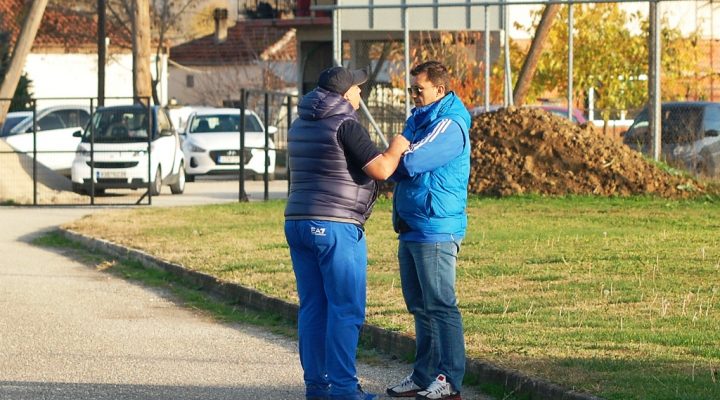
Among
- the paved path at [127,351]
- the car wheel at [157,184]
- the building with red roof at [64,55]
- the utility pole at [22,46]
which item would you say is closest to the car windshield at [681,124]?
the car wheel at [157,184]

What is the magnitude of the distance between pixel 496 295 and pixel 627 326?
2032 millimetres

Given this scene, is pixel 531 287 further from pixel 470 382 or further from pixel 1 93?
pixel 1 93

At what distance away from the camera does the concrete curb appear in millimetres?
7953

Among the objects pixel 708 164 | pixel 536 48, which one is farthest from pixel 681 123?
pixel 536 48

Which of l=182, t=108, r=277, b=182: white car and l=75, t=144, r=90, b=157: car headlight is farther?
l=182, t=108, r=277, b=182: white car

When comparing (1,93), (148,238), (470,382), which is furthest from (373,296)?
(1,93)

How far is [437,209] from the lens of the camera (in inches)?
310

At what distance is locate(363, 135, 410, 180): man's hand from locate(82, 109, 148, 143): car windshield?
63.9 ft

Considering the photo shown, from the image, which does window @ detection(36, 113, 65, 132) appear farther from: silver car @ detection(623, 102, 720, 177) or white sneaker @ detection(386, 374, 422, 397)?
white sneaker @ detection(386, 374, 422, 397)

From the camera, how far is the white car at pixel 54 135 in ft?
97.9

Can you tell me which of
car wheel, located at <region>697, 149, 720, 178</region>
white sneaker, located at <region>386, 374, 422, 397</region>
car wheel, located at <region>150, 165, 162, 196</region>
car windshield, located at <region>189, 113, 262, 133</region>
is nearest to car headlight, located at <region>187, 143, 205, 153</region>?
car windshield, located at <region>189, 113, 262, 133</region>

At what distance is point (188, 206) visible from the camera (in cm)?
2431

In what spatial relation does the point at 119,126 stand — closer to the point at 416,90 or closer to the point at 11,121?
the point at 11,121

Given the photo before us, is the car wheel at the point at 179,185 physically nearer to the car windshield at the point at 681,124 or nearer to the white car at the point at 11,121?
the white car at the point at 11,121
